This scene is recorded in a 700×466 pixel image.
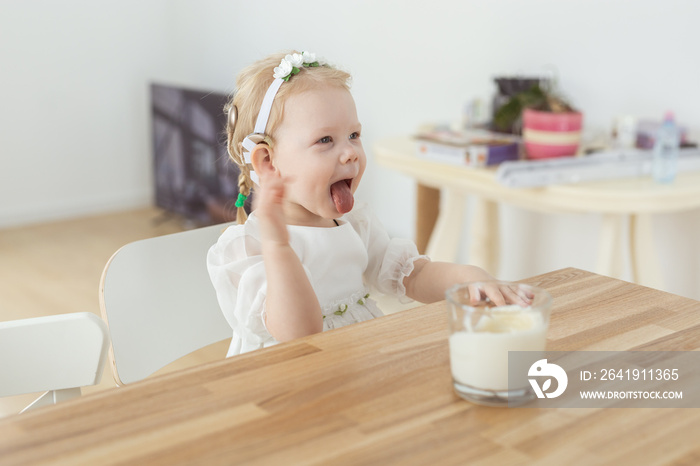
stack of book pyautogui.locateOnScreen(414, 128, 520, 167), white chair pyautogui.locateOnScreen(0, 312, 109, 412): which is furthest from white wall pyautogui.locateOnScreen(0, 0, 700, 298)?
white chair pyautogui.locateOnScreen(0, 312, 109, 412)

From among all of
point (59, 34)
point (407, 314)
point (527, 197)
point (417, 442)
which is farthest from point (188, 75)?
point (417, 442)

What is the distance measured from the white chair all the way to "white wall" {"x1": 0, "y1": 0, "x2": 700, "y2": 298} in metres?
1.88

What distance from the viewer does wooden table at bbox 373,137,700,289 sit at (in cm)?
185

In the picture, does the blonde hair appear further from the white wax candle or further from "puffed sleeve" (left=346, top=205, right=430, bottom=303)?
the white wax candle

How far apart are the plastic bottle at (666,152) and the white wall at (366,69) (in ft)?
0.67

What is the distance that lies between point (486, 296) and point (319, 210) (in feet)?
1.26

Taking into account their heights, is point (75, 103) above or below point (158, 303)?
above

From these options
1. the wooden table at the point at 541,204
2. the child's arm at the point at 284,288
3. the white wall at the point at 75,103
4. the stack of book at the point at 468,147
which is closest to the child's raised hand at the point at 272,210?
the child's arm at the point at 284,288

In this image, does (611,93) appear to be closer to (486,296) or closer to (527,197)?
(527,197)

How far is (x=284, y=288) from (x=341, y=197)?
22 cm

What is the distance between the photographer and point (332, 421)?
63cm

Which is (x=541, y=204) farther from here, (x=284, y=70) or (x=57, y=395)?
(x=57, y=395)

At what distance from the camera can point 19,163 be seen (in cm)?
405

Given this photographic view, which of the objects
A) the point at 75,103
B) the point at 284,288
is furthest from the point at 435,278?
the point at 75,103
